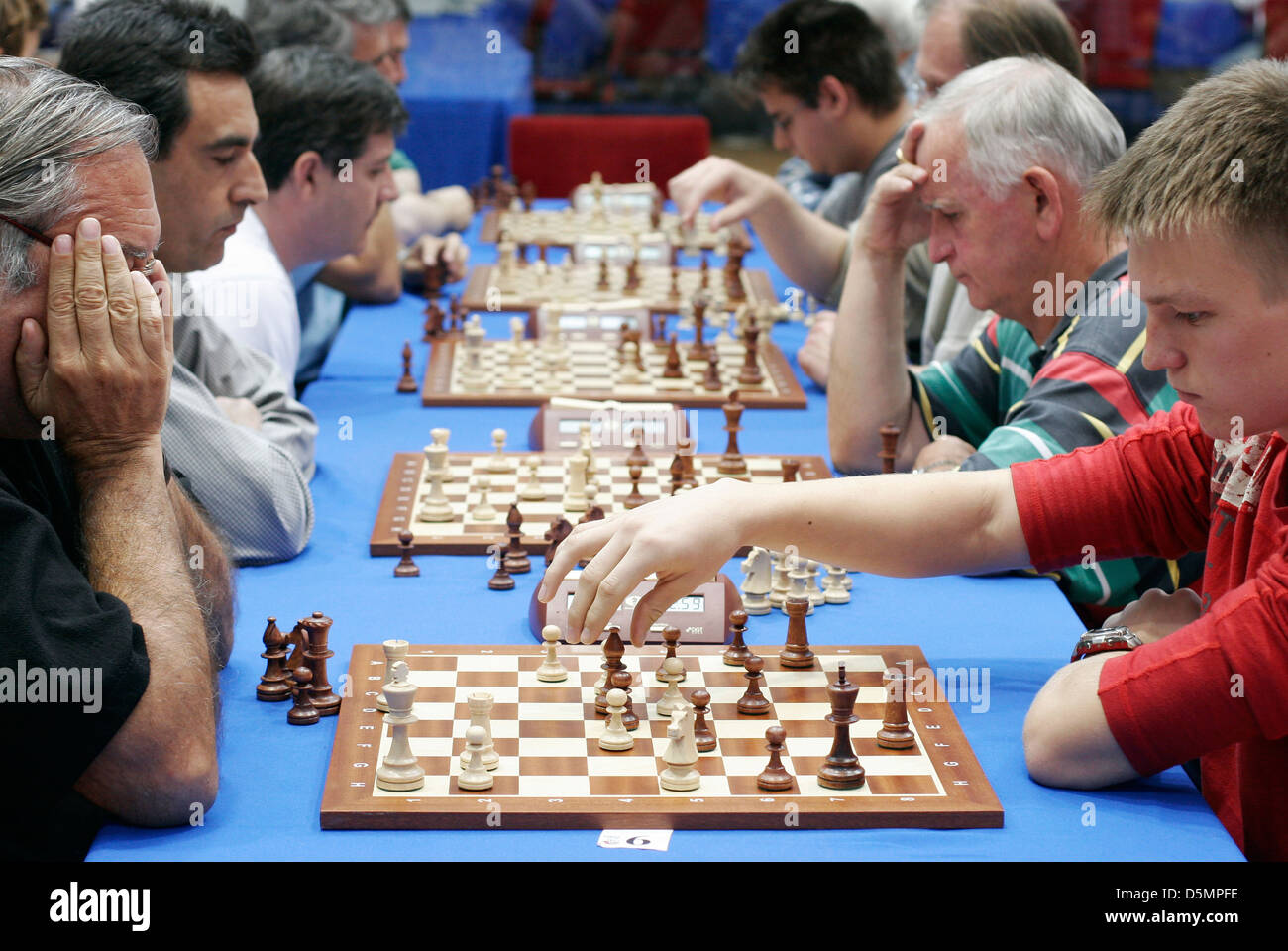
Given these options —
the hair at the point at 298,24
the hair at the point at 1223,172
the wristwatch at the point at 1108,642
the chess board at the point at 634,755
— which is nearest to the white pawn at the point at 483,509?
the chess board at the point at 634,755

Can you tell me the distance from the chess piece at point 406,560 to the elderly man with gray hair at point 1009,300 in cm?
88

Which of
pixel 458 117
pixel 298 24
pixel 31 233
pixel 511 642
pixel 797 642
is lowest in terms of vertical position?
pixel 458 117

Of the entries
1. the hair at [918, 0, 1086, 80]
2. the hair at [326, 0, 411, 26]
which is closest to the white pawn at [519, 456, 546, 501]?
the hair at [918, 0, 1086, 80]

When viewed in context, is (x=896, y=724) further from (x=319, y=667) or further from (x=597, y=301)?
(x=597, y=301)

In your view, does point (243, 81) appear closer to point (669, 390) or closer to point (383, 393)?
point (383, 393)

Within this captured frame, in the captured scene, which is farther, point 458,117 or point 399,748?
point 458,117

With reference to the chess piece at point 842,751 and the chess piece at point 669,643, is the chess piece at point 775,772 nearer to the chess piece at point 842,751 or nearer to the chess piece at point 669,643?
the chess piece at point 842,751

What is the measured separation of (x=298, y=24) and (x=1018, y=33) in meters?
2.43

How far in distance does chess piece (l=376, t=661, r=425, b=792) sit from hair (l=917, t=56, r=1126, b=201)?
1.42 metres

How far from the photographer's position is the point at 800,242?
4.27 meters

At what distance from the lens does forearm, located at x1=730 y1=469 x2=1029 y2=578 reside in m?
1.88

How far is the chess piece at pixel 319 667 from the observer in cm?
184

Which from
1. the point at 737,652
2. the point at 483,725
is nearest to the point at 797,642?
the point at 737,652
